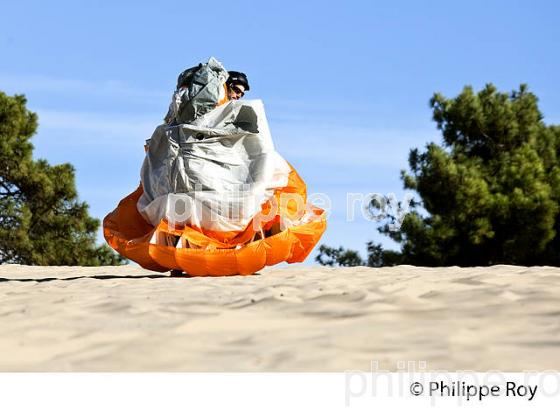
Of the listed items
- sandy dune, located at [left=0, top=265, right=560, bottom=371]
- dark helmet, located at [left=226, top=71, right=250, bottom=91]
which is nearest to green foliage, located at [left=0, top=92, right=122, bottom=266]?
dark helmet, located at [left=226, top=71, right=250, bottom=91]

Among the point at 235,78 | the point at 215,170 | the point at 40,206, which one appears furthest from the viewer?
the point at 40,206

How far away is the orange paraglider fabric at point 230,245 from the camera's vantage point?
8750 mm

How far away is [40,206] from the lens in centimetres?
2455

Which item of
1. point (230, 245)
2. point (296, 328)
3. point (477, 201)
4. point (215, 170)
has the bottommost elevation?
point (296, 328)

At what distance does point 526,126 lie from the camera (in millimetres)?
22031

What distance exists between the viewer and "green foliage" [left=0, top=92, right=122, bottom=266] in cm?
2397

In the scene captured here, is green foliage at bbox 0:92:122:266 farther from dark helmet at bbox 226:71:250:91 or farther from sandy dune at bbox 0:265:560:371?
sandy dune at bbox 0:265:560:371

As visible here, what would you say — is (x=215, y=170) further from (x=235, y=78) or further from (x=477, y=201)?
→ (x=477, y=201)

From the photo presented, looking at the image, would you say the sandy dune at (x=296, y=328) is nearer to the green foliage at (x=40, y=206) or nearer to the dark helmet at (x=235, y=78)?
the dark helmet at (x=235, y=78)

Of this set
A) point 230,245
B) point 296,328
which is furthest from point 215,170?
point 296,328

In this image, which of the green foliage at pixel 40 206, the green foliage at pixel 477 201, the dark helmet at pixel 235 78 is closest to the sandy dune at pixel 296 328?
the dark helmet at pixel 235 78

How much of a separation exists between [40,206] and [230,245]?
16.8 m

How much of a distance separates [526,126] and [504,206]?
3.09 metres
